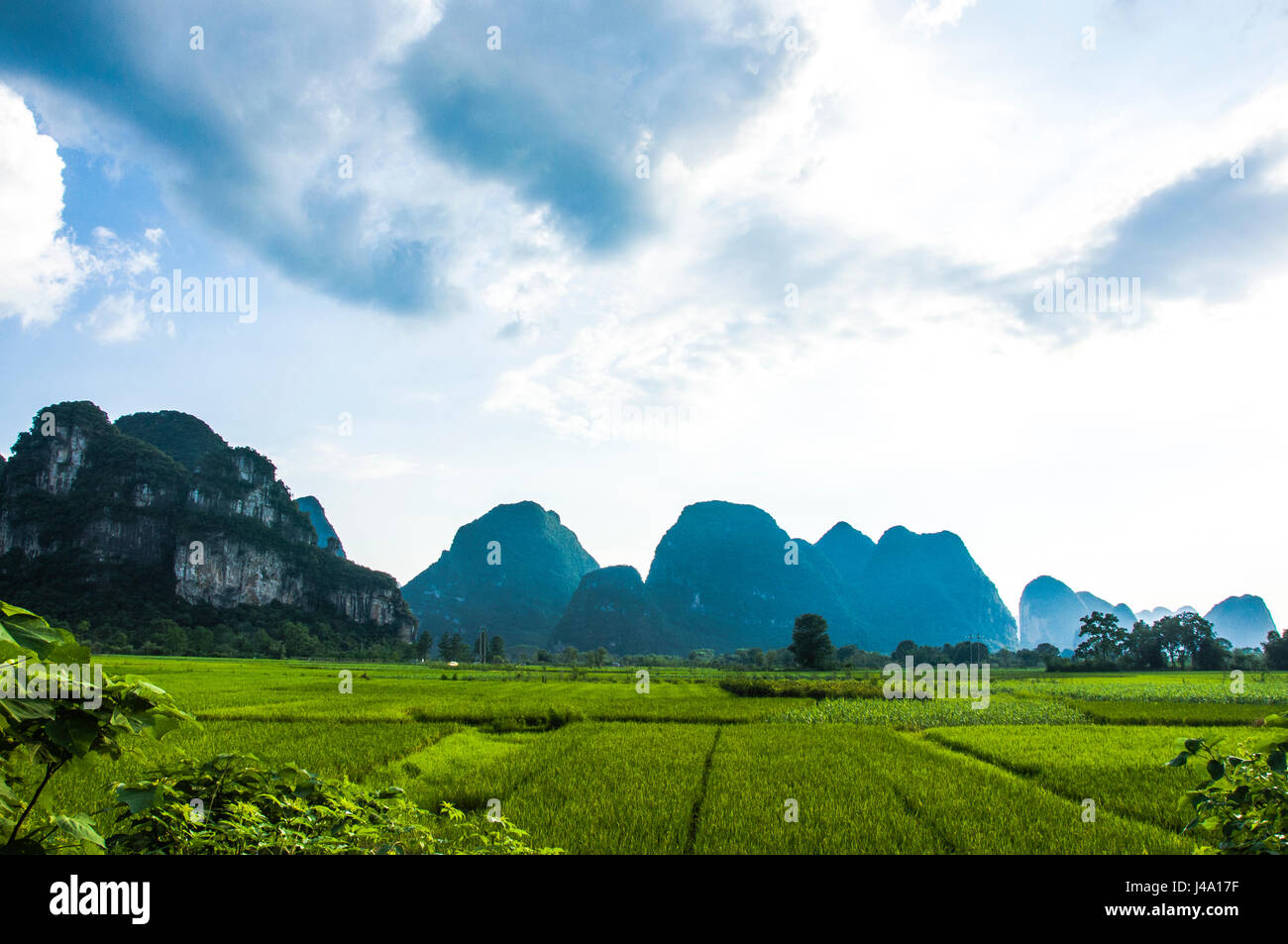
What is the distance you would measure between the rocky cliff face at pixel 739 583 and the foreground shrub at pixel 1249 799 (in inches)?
6042

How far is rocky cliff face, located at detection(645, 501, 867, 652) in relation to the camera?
535 ft

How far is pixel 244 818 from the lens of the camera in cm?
305

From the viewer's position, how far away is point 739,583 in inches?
6885

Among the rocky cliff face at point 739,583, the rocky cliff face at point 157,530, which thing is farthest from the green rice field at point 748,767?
the rocky cliff face at point 739,583

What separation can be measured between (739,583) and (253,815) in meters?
177

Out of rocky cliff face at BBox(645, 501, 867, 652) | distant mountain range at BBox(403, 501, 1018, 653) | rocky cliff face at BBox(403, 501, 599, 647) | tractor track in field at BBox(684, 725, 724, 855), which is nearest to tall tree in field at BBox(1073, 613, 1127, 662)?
tractor track in field at BBox(684, 725, 724, 855)

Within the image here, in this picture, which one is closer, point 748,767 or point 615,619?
point 748,767

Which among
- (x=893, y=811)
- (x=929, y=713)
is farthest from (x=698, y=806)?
(x=929, y=713)

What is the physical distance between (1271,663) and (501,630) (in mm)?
143224

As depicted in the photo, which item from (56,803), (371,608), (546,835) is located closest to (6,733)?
(546,835)

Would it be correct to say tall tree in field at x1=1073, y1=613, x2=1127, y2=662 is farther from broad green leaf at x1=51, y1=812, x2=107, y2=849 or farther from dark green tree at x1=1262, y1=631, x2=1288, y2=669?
broad green leaf at x1=51, y1=812, x2=107, y2=849

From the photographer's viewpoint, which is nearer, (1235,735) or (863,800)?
(863,800)

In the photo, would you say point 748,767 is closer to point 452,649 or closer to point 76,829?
point 76,829
